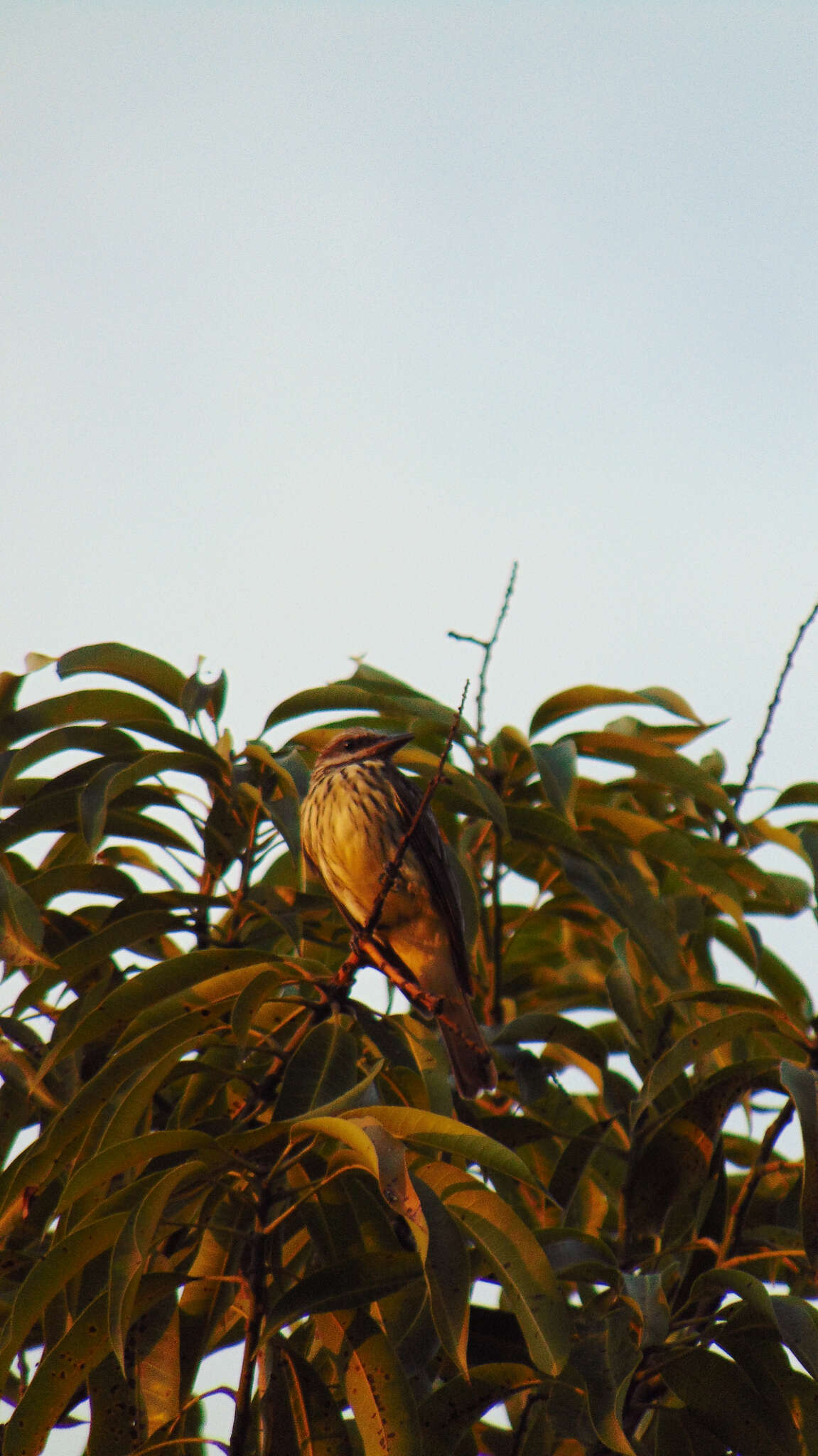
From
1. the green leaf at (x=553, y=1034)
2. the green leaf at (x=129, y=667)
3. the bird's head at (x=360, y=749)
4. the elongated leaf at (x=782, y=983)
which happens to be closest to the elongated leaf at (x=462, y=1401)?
the green leaf at (x=553, y=1034)

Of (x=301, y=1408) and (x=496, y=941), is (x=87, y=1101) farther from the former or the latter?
(x=496, y=941)

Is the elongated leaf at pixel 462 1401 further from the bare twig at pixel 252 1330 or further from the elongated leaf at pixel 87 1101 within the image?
the elongated leaf at pixel 87 1101

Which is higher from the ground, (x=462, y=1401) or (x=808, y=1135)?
(x=808, y=1135)

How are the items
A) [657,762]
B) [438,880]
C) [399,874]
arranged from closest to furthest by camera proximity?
[657,762] → [399,874] → [438,880]

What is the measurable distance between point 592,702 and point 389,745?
127 centimetres

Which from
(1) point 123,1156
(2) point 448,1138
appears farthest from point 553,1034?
(1) point 123,1156

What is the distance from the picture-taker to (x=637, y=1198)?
11.6 ft

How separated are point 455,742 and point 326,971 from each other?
1014mm

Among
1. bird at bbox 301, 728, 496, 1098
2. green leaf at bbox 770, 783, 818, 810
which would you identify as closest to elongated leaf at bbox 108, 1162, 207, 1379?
bird at bbox 301, 728, 496, 1098

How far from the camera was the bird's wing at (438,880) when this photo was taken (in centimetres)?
478

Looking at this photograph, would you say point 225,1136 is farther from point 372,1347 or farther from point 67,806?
point 67,806

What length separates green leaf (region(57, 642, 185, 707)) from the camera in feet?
12.7

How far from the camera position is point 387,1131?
7.86ft

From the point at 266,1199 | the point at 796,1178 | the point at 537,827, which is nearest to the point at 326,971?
the point at 266,1199
